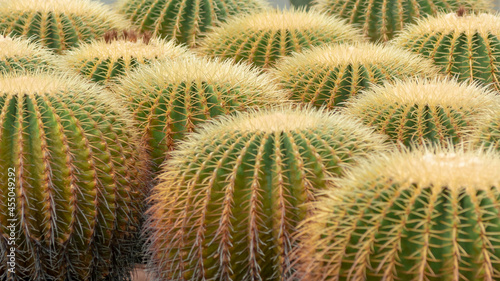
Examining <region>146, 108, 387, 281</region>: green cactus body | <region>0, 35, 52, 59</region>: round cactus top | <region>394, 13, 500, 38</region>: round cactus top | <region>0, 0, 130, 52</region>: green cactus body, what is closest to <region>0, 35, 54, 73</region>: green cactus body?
<region>0, 35, 52, 59</region>: round cactus top

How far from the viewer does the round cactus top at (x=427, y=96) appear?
7.58 feet

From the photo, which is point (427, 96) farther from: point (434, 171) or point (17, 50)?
point (17, 50)

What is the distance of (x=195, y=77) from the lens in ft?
8.14

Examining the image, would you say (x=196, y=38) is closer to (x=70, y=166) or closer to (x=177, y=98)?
(x=177, y=98)

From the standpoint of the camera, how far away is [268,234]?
1883mm

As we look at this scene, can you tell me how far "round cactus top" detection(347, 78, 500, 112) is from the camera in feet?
7.58

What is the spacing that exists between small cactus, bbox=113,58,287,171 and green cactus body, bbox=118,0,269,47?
3.54 feet

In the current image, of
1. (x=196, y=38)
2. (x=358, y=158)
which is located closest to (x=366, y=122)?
(x=358, y=158)

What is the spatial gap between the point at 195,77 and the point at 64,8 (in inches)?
48.6

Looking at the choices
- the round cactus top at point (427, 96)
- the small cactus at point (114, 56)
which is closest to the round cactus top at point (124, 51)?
the small cactus at point (114, 56)

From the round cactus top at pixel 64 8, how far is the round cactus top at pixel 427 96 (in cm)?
158

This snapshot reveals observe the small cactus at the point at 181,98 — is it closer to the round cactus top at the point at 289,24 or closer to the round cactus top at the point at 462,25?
the round cactus top at the point at 289,24

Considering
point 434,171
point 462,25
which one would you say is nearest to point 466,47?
point 462,25

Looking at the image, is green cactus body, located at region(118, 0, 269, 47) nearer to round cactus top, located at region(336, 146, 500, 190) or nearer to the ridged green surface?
the ridged green surface
